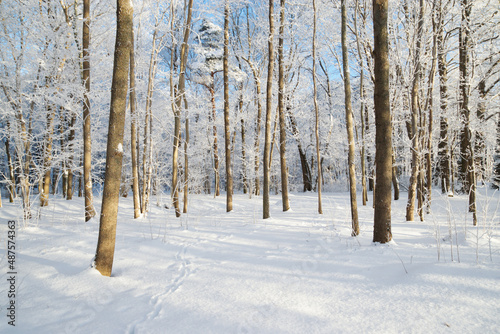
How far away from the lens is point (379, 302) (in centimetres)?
216

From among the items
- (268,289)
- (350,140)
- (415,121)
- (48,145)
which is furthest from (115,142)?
Result: (48,145)

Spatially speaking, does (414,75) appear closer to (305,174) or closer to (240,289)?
(240,289)

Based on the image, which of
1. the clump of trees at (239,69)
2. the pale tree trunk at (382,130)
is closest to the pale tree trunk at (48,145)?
the clump of trees at (239,69)

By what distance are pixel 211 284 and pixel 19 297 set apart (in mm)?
2077

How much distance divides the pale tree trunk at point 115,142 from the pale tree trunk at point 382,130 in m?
3.65

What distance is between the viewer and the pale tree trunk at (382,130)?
12.1ft

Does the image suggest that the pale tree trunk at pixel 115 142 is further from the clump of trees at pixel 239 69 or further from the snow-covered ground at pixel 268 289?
the snow-covered ground at pixel 268 289

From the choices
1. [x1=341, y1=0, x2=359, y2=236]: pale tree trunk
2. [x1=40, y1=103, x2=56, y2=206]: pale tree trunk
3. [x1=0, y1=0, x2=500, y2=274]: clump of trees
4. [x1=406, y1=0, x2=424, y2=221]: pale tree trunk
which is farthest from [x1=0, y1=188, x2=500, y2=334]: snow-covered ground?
[x1=40, y1=103, x2=56, y2=206]: pale tree trunk

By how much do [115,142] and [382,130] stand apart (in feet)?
12.8

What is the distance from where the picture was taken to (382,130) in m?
3.72

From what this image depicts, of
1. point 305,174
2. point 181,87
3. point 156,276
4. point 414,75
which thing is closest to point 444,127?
point 414,75

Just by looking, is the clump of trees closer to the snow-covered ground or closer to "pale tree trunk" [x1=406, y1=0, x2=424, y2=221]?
"pale tree trunk" [x1=406, y1=0, x2=424, y2=221]

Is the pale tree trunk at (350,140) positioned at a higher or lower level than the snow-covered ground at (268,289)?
higher

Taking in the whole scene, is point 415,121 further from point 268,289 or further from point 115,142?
point 115,142
